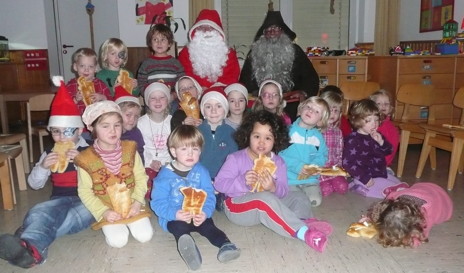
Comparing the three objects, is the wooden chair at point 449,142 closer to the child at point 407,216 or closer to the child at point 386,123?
the child at point 386,123

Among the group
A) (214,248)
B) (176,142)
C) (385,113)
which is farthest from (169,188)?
(385,113)

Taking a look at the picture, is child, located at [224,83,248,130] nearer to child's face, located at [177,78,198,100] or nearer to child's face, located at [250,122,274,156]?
child's face, located at [177,78,198,100]

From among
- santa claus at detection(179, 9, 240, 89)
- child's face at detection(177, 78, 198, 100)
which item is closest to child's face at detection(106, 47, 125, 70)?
child's face at detection(177, 78, 198, 100)

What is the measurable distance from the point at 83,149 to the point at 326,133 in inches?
85.8

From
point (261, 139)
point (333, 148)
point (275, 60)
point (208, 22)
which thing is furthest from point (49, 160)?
point (275, 60)

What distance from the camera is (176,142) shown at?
2752mm

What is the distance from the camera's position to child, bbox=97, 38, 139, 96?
400cm

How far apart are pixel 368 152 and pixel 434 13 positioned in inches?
161

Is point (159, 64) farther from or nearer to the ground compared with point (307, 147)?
farther from the ground

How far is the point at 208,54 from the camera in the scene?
464 centimetres

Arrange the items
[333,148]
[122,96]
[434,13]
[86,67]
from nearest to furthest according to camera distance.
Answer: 1. [122,96]
2. [86,67]
3. [333,148]
4. [434,13]

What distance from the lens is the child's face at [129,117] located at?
141 inches

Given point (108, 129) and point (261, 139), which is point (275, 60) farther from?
point (108, 129)

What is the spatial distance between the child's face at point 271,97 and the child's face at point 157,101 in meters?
0.93
